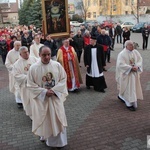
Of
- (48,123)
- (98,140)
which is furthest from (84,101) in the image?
(48,123)

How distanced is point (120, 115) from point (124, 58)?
1.54 metres

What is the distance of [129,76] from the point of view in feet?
23.8

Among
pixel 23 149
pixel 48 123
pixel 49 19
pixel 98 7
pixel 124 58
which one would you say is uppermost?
pixel 98 7

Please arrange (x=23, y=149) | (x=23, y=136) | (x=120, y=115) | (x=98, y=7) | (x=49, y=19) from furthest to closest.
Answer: (x=98, y=7), (x=49, y=19), (x=120, y=115), (x=23, y=136), (x=23, y=149)

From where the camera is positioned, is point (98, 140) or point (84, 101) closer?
point (98, 140)

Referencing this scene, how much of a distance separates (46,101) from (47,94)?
0.61 feet

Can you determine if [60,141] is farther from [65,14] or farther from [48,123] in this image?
[65,14]

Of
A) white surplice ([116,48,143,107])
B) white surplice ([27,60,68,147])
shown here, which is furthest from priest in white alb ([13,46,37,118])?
white surplice ([116,48,143,107])

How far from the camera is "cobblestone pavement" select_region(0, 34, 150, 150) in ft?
17.8

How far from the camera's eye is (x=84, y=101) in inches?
326

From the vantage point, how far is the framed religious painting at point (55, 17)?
10.7 m

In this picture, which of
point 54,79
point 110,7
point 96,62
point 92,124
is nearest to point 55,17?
point 96,62

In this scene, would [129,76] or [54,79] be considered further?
[129,76]

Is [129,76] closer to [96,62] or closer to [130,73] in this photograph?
[130,73]
